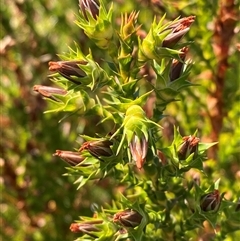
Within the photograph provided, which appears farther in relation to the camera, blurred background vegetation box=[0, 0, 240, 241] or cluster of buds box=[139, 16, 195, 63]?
blurred background vegetation box=[0, 0, 240, 241]

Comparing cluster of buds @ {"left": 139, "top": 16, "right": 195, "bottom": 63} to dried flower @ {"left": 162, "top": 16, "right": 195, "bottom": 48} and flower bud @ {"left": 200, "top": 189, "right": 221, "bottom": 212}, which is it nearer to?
dried flower @ {"left": 162, "top": 16, "right": 195, "bottom": 48}

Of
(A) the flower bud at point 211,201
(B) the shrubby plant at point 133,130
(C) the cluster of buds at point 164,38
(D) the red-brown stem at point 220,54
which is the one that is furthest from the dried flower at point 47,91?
(D) the red-brown stem at point 220,54

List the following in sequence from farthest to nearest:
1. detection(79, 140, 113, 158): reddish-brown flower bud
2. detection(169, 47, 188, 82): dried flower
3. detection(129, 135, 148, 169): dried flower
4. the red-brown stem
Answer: the red-brown stem, detection(169, 47, 188, 82): dried flower, detection(79, 140, 113, 158): reddish-brown flower bud, detection(129, 135, 148, 169): dried flower

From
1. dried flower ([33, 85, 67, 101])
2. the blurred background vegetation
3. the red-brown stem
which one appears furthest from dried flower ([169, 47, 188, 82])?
the blurred background vegetation

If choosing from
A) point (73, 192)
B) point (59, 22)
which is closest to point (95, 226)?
point (73, 192)

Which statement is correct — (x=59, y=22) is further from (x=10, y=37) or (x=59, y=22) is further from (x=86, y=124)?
(x=86, y=124)

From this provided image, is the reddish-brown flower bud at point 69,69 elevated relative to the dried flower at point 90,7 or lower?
lower

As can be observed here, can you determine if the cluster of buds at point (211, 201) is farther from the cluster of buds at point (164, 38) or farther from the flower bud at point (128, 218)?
the cluster of buds at point (164, 38)

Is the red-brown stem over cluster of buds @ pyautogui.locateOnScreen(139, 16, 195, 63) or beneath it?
beneath
